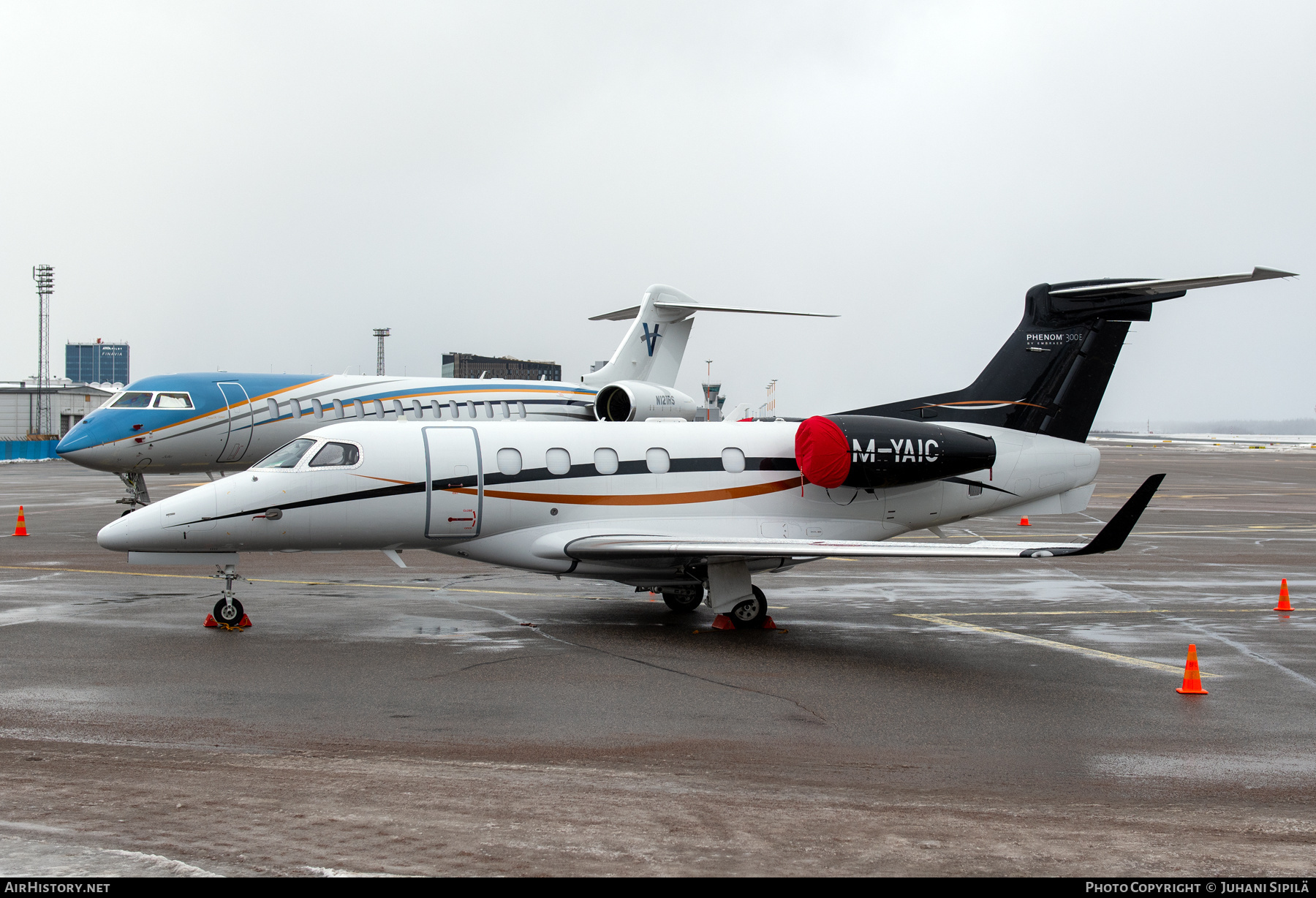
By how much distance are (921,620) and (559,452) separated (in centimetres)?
577

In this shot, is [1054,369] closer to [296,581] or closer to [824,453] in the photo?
[824,453]

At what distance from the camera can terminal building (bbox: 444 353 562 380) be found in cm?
14488

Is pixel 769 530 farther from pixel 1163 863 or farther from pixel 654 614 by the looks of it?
pixel 1163 863

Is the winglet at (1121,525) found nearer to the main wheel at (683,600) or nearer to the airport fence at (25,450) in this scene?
the main wheel at (683,600)

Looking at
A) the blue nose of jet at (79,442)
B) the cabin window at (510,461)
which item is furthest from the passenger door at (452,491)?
the blue nose of jet at (79,442)

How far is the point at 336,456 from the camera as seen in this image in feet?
48.1

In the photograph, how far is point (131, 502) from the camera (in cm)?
2722

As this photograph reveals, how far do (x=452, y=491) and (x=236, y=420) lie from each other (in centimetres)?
1414

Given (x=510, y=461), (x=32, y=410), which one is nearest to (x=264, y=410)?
(x=510, y=461)

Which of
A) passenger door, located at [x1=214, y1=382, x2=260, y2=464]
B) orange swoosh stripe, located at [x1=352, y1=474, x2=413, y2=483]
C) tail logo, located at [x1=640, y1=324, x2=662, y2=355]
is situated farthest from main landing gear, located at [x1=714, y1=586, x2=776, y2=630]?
tail logo, located at [x1=640, y1=324, x2=662, y2=355]

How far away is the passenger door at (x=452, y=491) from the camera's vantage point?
14.8 metres

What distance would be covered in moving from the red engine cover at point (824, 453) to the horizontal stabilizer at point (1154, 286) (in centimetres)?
460

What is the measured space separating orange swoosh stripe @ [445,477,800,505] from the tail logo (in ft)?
63.1

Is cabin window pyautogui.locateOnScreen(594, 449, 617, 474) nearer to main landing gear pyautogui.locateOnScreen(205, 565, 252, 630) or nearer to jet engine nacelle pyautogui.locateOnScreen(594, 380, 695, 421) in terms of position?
main landing gear pyautogui.locateOnScreen(205, 565, 252, 630)
